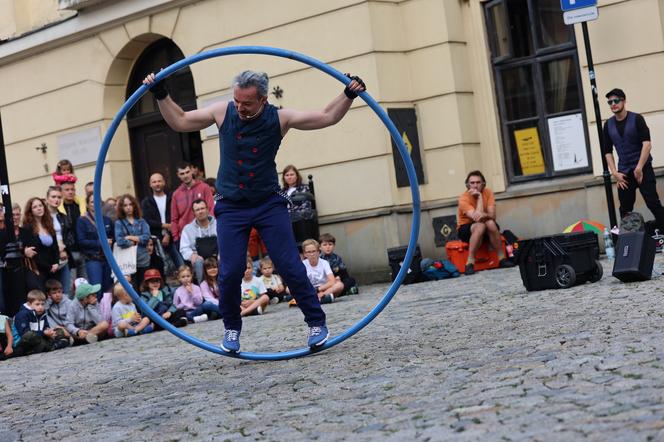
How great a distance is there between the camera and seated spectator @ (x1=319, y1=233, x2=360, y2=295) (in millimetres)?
15688

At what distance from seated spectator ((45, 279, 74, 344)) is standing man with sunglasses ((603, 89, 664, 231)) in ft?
21.5

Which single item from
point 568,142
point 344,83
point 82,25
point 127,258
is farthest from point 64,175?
point 344,83

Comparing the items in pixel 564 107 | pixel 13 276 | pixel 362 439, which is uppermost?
pixel 564 107

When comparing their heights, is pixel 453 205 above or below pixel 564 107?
below

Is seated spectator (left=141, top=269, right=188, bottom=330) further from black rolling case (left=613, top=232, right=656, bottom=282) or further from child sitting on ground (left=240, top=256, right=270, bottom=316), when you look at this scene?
black rolling case (left=613, top=232, right=656, bottom=282)

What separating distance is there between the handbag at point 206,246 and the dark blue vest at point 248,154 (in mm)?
7027

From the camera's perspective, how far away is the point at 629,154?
14.9 meters

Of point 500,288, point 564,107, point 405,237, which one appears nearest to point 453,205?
point 405,237

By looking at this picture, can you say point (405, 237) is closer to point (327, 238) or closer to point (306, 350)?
point (327, 238)

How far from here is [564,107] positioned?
1691cm

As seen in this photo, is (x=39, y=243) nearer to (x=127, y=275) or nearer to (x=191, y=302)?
(x=127, y=275)

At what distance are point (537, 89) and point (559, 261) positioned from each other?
Answer: 581 cm

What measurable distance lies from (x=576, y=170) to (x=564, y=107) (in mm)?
919

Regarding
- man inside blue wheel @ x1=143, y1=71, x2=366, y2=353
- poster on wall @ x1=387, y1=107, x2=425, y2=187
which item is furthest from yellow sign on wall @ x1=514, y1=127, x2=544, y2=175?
man inside blue wheel @ x1=143, y1=71, x2=366, y2=353
